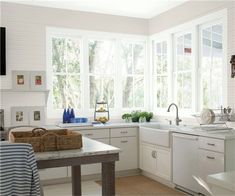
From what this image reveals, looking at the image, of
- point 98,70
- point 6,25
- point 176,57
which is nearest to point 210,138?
point 176,57

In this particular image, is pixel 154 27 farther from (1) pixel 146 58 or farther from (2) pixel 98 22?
(2) pixel 98 22

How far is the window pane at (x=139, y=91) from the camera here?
6012mm

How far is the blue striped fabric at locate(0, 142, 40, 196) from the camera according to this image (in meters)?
1.94

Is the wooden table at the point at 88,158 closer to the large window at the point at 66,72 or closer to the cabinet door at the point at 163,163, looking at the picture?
the cabinet door at the point at 163,163

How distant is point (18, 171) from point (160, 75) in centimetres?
415

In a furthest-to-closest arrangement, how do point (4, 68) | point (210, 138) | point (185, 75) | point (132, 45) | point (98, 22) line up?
point (132, 45), point (98, 22), point (185, 75), point (4, 68), point (210, 138)

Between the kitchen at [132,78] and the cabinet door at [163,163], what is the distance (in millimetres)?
15

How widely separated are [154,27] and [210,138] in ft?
9.80

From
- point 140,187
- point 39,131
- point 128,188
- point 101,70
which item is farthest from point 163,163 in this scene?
point 39,131

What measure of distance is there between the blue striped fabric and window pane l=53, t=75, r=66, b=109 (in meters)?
3.38

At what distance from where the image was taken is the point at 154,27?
5.81m

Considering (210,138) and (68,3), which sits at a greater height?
(68,3)

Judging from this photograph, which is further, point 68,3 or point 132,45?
point 132,45

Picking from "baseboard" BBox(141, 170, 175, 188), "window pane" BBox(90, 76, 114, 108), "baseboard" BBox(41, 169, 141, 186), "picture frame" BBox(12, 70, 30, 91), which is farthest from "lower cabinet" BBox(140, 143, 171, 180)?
"picture frame" BBox(12, 70, 30, 91)
